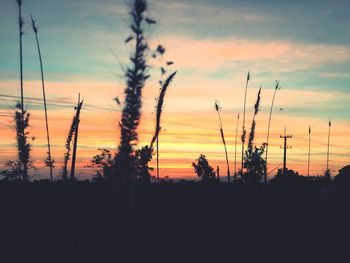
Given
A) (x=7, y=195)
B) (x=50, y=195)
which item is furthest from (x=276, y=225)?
(x=7, y=195)

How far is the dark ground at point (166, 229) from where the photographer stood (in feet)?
40.1

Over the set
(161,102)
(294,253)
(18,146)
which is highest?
(161,102)

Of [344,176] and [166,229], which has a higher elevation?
[344,176]

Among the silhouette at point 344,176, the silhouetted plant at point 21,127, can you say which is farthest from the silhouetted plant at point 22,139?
the silhouette at point 344,176

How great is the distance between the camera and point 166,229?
16.1 m

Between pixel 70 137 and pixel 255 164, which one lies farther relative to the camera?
pixel 255 164

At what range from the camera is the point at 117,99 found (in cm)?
604

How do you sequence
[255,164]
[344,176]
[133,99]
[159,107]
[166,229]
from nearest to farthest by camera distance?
1. [133,99]
2. [159,107]
3. [166,229]
4. [344,176]
5. [255,164]

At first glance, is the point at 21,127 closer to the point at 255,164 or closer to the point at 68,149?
the point at 68,149

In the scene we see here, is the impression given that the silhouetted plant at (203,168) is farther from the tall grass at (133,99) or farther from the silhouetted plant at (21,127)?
the tall grass at (133,99)

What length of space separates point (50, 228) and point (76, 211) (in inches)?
135

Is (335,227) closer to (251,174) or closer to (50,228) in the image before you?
(50,228)

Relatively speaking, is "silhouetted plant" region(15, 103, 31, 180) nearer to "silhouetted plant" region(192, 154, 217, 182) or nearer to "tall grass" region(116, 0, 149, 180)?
"tall grass" region(116, 0, 149, 180)

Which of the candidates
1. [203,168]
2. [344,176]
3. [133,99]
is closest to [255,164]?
[203,168]
